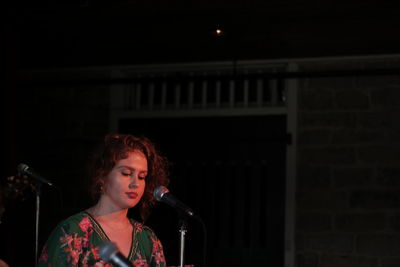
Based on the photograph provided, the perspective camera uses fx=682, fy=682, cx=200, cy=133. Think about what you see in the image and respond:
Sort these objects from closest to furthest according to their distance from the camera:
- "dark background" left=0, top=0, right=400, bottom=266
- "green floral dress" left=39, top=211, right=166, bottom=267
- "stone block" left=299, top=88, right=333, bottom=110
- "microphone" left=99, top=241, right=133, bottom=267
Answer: "microphone" left=99, top=241, right=133, bottom=267 → "green floral dress" left=39, top=211, right=166, bottom=267 → "dark background" left=0, top=0, right=400, bottom=266 → "stone block" left=299, top=88, right=333, bottom=110

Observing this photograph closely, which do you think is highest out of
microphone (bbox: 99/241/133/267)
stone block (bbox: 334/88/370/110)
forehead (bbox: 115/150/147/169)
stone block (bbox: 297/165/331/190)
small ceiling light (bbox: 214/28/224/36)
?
small ceiling light (bbox: 214/28/224/36)

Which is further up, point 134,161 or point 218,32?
point 218,32

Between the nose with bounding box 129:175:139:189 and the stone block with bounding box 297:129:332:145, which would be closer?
the nose with bounding box 129:175:139:189

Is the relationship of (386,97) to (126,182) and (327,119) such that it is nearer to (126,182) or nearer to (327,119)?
(327,119)

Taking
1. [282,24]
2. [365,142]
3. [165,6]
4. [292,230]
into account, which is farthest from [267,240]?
[165,6]

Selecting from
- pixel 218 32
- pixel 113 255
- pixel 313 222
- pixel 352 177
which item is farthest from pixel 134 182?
pixel 352 177

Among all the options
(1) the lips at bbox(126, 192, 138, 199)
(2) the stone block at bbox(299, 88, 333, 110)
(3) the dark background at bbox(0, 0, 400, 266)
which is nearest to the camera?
(1) the lips at bbox(126, 192, 138, 199)

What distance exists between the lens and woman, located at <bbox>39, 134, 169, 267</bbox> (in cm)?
314

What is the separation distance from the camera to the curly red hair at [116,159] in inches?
132

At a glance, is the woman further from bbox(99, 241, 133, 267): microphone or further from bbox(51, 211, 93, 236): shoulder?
bbox(99, 241, 133, 267): microphone

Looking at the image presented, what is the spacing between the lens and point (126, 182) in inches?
130

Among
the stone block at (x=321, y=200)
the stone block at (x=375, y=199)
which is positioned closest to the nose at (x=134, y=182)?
the stone block at (x=321, y=200)

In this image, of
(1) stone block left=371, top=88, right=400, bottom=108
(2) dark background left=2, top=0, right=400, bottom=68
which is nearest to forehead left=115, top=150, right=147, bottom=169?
(2) dark background left=2, top=0, right=400, bottom=68

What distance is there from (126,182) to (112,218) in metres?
0.20
